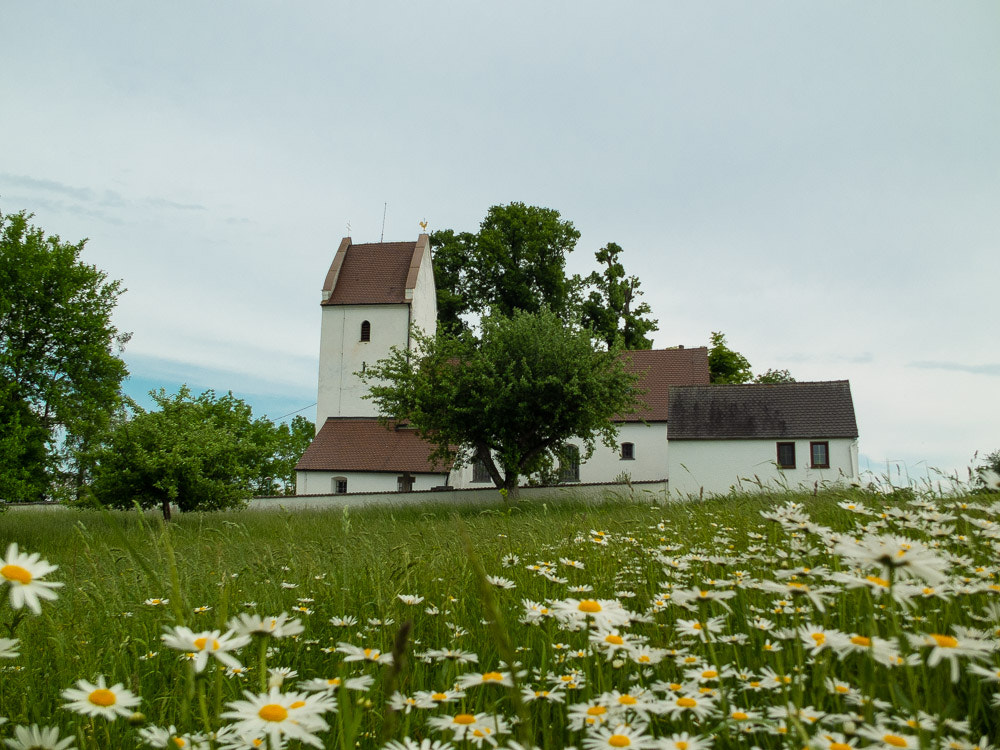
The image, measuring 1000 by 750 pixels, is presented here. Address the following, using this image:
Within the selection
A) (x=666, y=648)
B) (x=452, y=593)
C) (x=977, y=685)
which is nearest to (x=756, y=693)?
(x=666, y=648)

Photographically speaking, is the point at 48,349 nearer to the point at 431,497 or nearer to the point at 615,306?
the point at 431,497

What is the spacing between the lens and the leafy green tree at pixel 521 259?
4369cm

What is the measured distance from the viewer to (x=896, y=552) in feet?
4.37

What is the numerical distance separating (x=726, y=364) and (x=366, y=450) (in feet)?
84.0

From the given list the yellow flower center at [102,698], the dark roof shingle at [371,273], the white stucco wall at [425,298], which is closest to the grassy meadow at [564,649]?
the yellow flower center at [102,698]

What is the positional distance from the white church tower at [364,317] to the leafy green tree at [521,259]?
2853 mm

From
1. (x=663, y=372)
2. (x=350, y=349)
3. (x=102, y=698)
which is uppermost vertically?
(x=350, y=349)

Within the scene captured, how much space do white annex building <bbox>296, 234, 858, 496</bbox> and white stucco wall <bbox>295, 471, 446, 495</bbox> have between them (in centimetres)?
5

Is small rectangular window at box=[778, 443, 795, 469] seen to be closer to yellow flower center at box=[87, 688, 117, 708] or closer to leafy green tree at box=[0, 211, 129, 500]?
leafy green tree at box=[0, 211, 129, 500]

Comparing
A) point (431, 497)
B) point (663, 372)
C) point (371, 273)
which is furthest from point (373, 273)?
point (431, 497)

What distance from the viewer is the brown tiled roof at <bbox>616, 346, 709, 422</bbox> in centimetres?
3944

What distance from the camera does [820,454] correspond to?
34.0 meters

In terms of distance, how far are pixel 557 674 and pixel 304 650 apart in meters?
1.41

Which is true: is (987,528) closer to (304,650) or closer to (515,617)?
(515,617)
